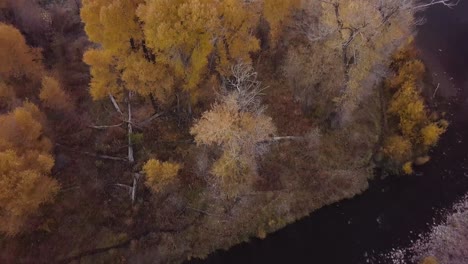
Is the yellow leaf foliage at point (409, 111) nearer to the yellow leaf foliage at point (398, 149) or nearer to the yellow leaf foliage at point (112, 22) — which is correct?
the yellow leaf foliage at point (398, 149)

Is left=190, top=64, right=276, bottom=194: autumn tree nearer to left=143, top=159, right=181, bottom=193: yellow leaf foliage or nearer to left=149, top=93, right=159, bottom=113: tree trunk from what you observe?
left=143, top=159, right=181, bottom=193: yellow leaf foliage

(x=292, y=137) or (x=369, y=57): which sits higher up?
(x=369, y=57)

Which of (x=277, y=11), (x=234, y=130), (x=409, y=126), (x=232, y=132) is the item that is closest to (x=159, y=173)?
(x=232, y=132)

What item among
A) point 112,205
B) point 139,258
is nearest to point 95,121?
point 112,205

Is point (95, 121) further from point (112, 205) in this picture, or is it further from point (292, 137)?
point (292, 137)

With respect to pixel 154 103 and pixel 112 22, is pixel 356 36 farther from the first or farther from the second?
pixel 112 22

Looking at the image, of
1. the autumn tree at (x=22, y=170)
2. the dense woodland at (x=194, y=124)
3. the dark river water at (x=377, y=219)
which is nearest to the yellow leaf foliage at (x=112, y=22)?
the dense woodland at (x=194, y=124)

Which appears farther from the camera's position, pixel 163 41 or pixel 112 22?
pixel 112 22
